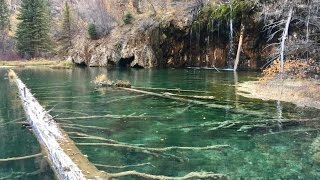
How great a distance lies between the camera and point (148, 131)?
12148 mm

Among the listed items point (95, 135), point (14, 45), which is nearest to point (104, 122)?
point (95, 135)

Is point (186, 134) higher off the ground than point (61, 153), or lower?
lower

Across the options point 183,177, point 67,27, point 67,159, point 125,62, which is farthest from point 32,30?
point 183,177

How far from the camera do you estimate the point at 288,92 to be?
1945cm

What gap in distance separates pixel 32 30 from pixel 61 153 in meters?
63.9

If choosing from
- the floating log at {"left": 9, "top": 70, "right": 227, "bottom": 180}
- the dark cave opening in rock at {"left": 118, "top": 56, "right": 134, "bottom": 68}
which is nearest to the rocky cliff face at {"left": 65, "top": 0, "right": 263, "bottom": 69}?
the dark cave opening in rock at {"left": 118, "top": 56, "right": 134, "bottom": 68}

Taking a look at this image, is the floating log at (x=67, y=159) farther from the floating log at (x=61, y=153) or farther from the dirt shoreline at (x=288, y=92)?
the dirt shoreline at (x=288, y=92)

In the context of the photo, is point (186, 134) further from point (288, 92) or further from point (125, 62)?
point (125, 62)

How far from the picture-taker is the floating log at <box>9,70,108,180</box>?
7.03m

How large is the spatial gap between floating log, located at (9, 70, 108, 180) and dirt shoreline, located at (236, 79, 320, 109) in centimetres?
1081

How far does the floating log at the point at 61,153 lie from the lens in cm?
703

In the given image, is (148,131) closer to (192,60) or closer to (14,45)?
(192,60)

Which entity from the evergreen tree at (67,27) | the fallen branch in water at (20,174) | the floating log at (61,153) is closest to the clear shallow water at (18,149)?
the fallen branch in water at (20,174)

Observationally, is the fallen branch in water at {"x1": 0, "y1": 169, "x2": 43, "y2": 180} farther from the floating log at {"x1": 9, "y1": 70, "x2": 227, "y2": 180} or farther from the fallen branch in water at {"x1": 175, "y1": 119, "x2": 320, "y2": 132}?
the fallen branch in water at {"x1": 175, "y1": 119, "x2": 320, "y2": 132}
